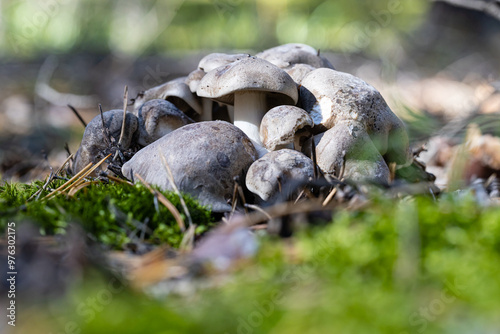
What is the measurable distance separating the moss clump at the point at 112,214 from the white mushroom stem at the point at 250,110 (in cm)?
72

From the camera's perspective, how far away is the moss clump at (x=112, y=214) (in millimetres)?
1484

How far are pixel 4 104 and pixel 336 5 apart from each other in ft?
22.9

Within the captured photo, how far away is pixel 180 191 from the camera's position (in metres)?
1.94

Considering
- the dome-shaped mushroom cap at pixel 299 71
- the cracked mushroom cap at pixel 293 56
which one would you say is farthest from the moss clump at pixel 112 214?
the cracked mushroom cap at pixel 293 56

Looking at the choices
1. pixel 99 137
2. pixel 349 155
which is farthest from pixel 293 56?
pixel 99 137

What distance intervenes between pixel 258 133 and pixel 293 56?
26.8 inches

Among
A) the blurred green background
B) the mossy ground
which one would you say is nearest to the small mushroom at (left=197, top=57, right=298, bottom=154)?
the mossy ground

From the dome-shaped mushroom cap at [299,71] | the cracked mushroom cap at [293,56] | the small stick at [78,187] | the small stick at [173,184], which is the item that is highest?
the cracked mushroom cap at [293,56]

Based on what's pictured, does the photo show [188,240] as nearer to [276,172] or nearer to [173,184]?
[173,184]

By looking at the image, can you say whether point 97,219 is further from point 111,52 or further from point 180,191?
point 111,52

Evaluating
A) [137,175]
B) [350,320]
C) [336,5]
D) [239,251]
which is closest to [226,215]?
[137,175]

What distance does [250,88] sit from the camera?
87.0 inches

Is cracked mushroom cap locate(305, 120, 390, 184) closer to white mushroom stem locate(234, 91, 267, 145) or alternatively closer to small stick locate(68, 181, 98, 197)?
white mushroom stem locate(234, 91, 267, 145)

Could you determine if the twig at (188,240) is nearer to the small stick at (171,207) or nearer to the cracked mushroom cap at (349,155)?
the small stick at (171,207)
